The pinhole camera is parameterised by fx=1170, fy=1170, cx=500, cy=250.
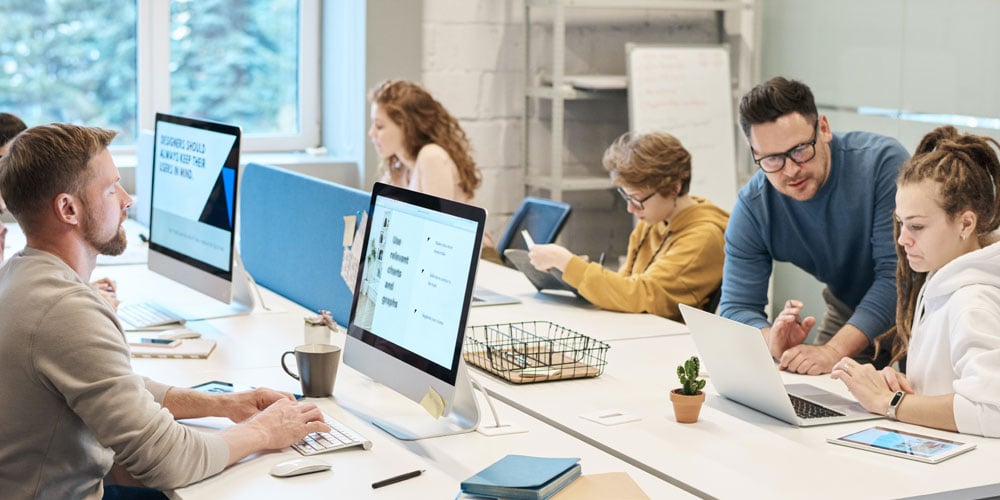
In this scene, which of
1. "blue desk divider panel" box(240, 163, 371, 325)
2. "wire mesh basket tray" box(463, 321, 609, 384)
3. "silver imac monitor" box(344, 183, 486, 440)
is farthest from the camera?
"blue desk divider panel" box(240, 163, 371, 325)

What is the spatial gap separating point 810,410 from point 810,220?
0.76 meters

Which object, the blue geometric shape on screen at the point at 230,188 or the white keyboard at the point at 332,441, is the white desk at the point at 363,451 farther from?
the blue geometric shape on screen at the point at 230,188

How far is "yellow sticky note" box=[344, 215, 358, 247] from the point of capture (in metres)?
2.72

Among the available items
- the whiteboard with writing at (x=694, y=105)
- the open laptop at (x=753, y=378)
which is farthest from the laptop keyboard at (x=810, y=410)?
the whiteboard with writing at (x=694, y=105)

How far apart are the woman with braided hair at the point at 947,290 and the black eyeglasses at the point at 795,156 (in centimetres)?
40

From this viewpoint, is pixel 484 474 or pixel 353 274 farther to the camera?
pixel 353 274

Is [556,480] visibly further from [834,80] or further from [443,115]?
[834,80]

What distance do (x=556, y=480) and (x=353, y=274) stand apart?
3.39ft

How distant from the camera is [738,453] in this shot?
1.89 metres

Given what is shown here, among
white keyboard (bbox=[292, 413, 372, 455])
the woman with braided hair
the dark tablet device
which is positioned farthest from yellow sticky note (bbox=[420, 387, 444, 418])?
the dark tablet device

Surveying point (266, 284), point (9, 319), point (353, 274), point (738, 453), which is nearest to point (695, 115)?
point (266, 284)

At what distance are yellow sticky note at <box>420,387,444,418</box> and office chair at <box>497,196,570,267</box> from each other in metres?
1.87

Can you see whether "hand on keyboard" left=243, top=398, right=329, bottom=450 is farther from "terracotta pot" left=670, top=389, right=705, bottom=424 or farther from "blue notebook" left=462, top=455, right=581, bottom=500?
"terracotta pot" left=670, top=389, right=705, bottom=424

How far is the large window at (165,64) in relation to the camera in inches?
180
